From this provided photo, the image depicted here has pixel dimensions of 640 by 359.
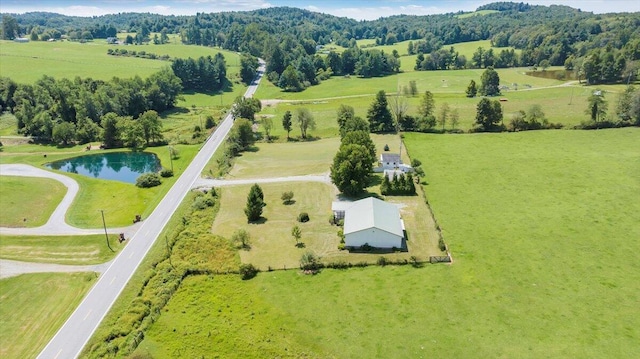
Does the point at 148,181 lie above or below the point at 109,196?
above

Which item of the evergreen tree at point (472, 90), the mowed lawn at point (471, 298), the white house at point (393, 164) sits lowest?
the mowed lawn at point (471, 298)

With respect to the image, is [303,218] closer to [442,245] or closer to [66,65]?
[442,245]

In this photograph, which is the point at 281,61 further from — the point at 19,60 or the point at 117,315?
the point at 117,315

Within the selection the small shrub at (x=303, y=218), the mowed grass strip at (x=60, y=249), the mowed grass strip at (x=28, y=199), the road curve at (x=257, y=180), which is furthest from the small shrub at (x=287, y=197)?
the mowed grass strip at (x=28, y=199)

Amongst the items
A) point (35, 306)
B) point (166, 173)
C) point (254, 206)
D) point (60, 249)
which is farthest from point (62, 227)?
point (254, 206)

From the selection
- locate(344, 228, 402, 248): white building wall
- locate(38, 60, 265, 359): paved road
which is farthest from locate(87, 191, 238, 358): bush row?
locate(344, 228, 402, 248): white building wall

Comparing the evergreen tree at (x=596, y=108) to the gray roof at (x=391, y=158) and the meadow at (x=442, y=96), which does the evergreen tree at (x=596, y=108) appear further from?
the gray roof at (x=391, y=158)
